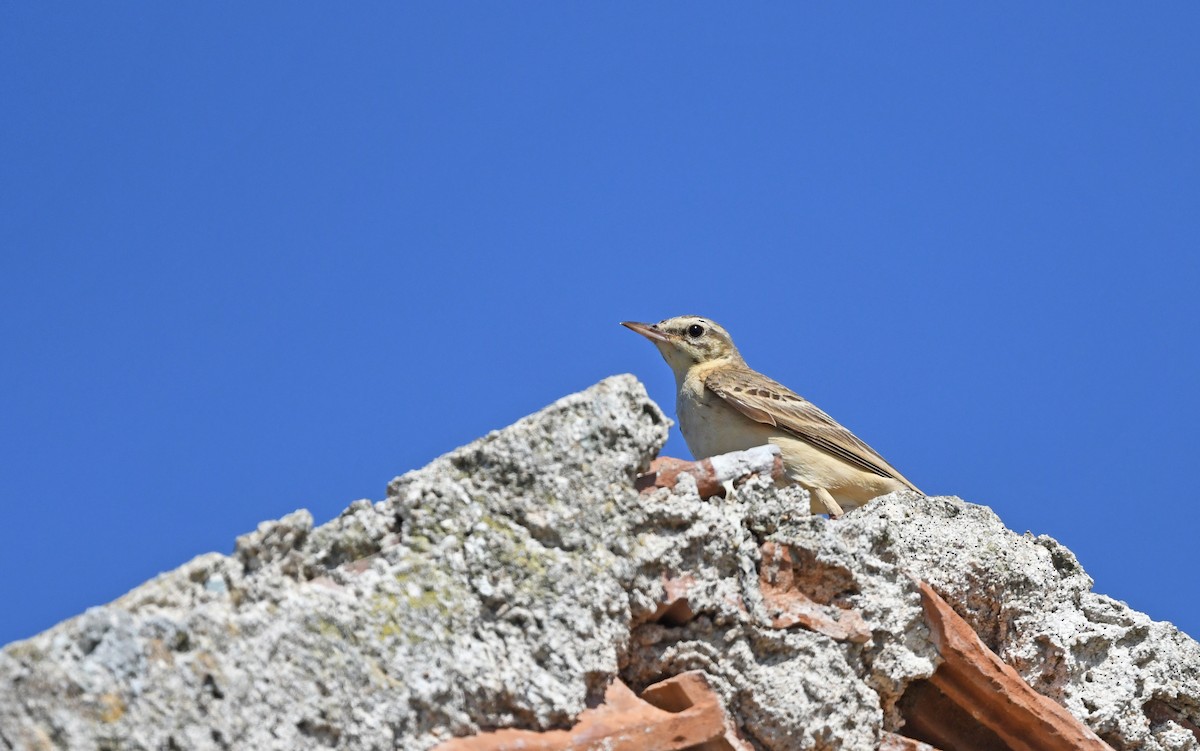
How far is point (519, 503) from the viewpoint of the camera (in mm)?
4477

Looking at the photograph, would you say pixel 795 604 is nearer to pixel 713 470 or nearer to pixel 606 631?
pixel 713 470

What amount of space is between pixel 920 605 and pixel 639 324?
5.82 m

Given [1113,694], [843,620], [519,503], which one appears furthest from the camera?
[1113,694]

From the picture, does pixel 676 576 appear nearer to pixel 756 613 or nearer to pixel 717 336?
pixel 756 613

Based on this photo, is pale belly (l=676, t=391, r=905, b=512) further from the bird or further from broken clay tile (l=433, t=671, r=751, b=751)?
broken clay tile (l=433, t=671, r=751, b=751)

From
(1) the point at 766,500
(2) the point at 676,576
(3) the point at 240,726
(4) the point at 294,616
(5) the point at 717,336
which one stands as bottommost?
(3) the point at 240,726

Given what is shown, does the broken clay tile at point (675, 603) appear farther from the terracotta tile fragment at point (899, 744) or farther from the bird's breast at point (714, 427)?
the bird's breast at point (714, 427)

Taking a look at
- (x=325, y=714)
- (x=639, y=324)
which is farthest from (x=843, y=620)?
(x=639, y=324)

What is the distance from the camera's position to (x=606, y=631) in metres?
4.45

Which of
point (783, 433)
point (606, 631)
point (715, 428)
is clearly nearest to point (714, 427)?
point (715, 428)

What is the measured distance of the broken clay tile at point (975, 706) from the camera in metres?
5.41

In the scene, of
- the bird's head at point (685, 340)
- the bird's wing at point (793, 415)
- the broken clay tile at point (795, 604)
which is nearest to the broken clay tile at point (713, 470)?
the broken clay tile at point (795, 604)

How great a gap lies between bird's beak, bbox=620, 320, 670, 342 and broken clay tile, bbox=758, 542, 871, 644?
5808 mm

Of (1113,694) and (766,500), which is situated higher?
(766,500)
